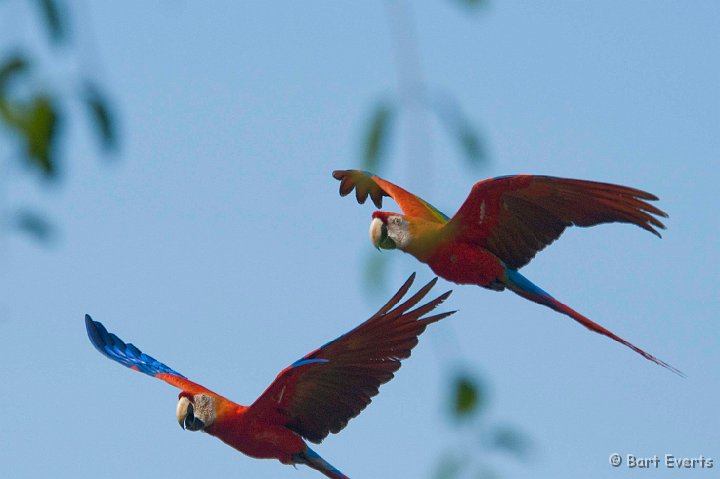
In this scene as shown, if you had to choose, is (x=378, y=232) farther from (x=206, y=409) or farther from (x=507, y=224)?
(x=206, y=409)

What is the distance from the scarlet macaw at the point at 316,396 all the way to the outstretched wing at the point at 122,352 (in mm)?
888

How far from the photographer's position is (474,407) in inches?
93.4

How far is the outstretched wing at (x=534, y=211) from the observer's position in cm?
621

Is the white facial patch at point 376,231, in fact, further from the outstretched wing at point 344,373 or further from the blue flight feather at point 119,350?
the blue flight feather at point 119,350

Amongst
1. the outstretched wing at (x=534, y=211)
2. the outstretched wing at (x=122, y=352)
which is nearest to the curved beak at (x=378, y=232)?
the outstretched wing at (x=534, y=211)

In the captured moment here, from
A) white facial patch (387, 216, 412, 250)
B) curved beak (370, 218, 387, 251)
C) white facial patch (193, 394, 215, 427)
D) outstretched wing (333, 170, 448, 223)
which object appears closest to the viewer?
white facial patch (387, 216, 412, 250)

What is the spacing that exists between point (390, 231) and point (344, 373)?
42.1 inches

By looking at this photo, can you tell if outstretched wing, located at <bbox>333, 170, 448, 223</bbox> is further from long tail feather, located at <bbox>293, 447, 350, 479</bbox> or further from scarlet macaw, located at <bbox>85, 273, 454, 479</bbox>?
long tail feather, located at <bbox>293, 447, 350, 479</bbox>

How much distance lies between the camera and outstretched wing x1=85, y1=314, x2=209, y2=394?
340 inches

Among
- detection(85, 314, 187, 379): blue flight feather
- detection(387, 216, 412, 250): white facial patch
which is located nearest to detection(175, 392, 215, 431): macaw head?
detection(85, 314, 187, 379): blue flight feather

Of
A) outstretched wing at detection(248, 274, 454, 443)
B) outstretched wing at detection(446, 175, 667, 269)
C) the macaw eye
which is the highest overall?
outstretched wing at detection(446, 175, 667, 269)

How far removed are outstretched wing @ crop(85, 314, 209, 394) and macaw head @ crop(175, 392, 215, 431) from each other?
80 cm

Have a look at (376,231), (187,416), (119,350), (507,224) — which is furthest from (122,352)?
(507,224)

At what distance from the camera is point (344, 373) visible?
6.96 meters
